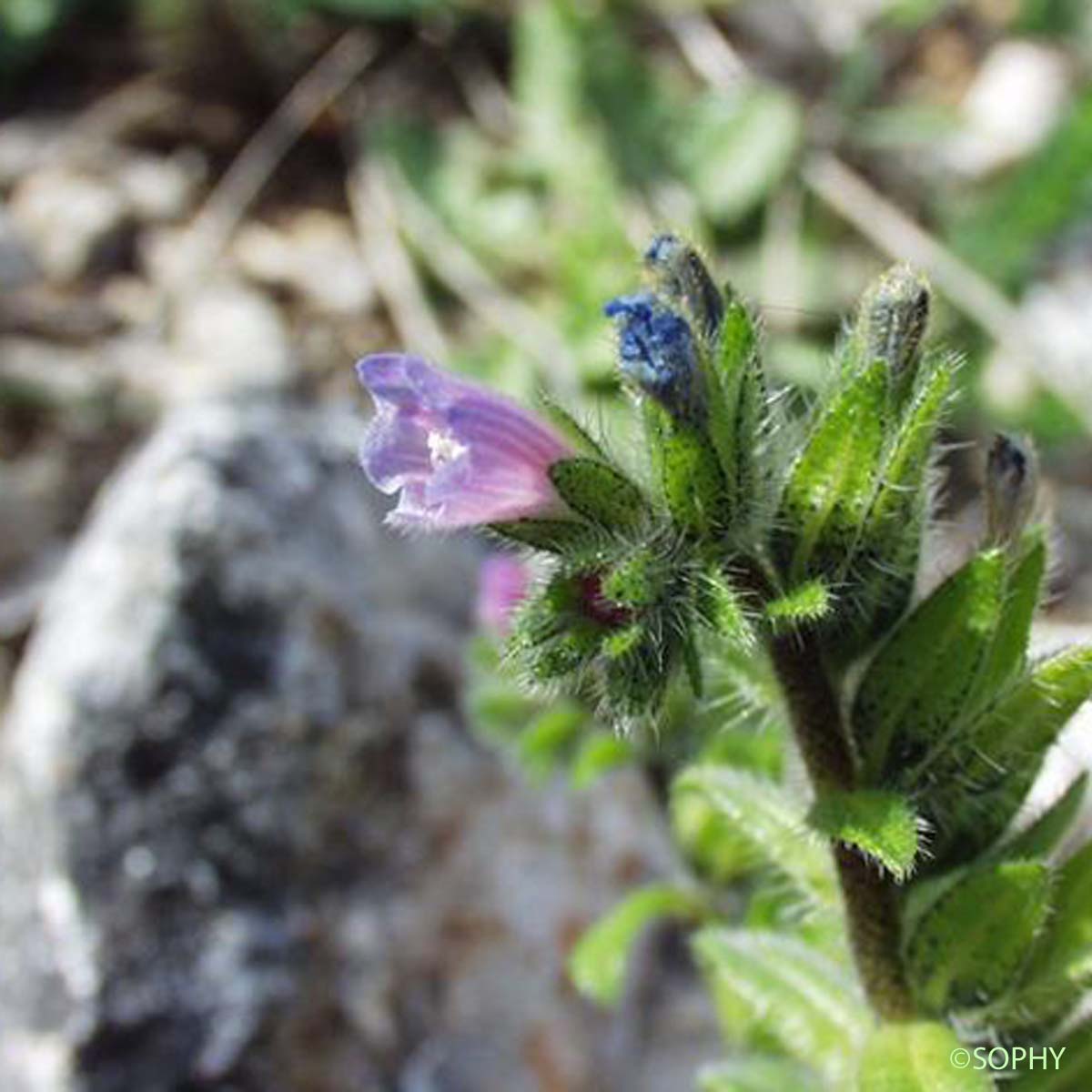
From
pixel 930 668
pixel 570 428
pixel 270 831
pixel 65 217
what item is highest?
pixel 570 428

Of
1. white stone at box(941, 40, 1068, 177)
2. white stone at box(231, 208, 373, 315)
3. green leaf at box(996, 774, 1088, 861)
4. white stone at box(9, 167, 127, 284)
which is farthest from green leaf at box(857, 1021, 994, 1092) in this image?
white stone at box(941, 40, 1068, 177)

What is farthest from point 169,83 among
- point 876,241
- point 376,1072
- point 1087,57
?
point 376,1072

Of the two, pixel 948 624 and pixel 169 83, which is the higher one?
pixel 948 624

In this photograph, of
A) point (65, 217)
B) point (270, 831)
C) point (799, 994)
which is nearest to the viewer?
point (799, 994)

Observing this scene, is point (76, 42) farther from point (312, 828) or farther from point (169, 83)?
point (312, 828)

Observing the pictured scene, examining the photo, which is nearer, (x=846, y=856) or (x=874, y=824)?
(x=874, y=824)

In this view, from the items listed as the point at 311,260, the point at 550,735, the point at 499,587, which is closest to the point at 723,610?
the point at 550,735

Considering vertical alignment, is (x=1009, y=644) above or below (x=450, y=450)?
below

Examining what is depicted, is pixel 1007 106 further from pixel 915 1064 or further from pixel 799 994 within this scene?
pixel 915 1064

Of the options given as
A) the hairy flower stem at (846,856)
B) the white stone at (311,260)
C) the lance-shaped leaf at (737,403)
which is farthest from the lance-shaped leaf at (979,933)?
the white stone at (311,260)
